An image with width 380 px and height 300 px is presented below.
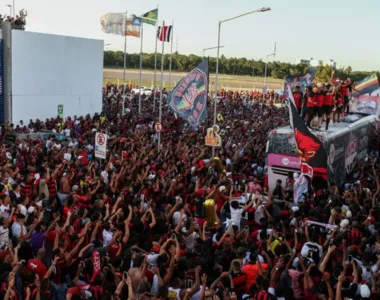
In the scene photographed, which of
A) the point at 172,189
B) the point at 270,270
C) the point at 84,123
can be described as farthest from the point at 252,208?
the point at 84,123

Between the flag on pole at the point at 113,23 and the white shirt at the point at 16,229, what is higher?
the flag on pole at the point at 113,23

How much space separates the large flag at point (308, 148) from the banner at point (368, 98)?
12402 mm

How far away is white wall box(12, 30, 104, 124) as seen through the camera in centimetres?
2472

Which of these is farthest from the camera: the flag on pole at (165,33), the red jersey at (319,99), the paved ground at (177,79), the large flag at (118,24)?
the paved ground at (177,79)

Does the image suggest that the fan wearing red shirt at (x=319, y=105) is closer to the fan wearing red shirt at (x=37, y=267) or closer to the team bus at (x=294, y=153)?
the team bus at (x=294, y=153)

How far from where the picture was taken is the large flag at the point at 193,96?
16.4m

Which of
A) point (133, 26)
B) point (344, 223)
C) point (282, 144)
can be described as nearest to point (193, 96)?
point (282, 144)

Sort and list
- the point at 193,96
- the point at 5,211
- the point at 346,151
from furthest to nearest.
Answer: the point at 193,96 < the point at 346,151 < the point at 5,211

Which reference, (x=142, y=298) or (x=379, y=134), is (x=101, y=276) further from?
(x=379, y=134)

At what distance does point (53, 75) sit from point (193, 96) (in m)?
12.8

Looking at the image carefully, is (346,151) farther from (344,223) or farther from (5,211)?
(5,211)

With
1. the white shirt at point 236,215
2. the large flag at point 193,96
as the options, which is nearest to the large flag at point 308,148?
the white shirt at point 236,215

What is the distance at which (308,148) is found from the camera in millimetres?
12250

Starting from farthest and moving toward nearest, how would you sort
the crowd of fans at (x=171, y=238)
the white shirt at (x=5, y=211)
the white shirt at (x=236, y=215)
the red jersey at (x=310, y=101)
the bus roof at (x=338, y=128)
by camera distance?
the red jersey at (x=310, y=101)
the bus roof at (x=338, y=128)
the white shirt at (x=236, y=215)
the white shirt at (x=5, y=211)
the crowd of fans at (x=171, y=238)
